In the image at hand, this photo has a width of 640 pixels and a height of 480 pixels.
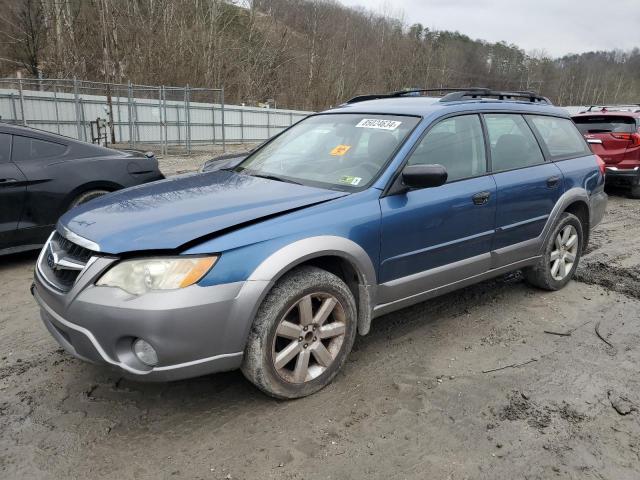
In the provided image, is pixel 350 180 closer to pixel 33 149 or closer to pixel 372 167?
pixel 372 167

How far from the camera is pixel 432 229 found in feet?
11.1

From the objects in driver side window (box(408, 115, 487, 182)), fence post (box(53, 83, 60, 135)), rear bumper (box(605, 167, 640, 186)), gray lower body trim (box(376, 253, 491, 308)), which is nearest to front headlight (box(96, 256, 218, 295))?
gray lower body trim (box(376, 253, 491, 308))

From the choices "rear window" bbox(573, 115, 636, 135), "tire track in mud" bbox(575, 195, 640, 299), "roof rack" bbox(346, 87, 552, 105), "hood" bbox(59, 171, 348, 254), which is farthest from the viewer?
"rear window" bbox(573, 115, 636, 135)

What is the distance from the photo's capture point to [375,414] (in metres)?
2.82

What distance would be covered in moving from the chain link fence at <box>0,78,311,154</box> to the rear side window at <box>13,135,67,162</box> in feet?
35.3

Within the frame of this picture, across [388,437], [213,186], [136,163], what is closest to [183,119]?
[136,163]

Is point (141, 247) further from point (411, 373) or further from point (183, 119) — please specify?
point (183, 119)

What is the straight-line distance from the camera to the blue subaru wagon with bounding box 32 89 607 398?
97.0 inches

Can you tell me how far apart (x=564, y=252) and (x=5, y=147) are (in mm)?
5624

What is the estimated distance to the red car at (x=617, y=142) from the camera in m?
10.1

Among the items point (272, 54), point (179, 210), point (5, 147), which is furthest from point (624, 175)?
point (272, 54)

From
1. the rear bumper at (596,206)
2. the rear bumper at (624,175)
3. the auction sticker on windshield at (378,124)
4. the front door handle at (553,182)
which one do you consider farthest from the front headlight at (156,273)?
the rear bumper at (624,175)

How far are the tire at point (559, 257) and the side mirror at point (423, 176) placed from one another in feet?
6.16

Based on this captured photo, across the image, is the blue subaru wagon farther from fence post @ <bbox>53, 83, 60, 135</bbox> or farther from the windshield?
fence post @ <bbox>53, 83, 60, 135</bbox>
